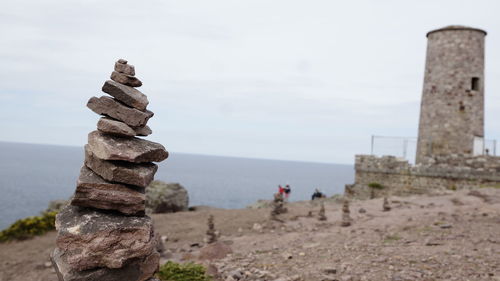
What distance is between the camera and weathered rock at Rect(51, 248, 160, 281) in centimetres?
687

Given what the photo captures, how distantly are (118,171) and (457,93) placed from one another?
94.3 feet

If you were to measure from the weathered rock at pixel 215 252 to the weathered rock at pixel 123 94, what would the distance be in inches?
291

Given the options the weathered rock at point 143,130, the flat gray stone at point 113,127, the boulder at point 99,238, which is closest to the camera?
the boulder at point 99,238

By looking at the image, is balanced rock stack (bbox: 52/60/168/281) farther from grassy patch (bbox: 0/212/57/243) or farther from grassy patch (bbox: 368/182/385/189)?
grassy patch (bbox: 368/182/385/189)

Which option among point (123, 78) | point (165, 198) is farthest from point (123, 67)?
point (165, 198)

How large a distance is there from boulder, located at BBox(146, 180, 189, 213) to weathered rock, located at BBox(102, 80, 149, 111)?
66.7ft

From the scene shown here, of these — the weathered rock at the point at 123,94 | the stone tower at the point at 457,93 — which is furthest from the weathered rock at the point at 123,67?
the stone tower at the point at 457,93

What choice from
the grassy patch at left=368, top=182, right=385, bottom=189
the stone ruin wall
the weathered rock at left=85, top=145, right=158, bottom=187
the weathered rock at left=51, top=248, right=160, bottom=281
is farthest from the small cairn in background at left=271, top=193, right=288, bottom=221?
the weathered rock at left=85, top=145, right=158, bottom=187

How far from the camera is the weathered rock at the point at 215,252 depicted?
1375 cm

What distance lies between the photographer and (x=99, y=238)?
22.7ft

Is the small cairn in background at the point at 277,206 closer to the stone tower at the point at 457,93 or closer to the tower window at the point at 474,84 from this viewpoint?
the stone tower at the point at 457,93

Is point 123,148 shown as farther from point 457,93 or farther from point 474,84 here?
point 474,84

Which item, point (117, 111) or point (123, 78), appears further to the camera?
point (123, 78)

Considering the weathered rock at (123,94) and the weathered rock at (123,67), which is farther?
the weathered rock at (123,67)
